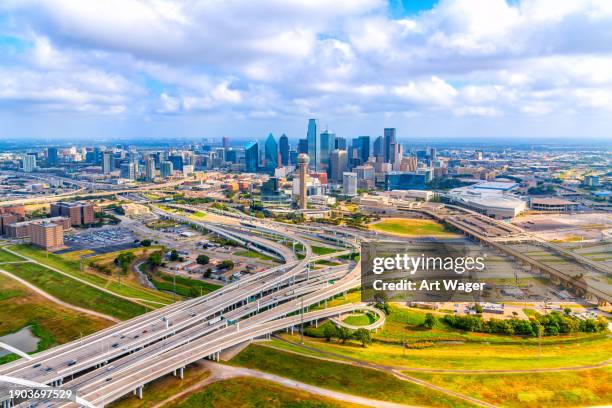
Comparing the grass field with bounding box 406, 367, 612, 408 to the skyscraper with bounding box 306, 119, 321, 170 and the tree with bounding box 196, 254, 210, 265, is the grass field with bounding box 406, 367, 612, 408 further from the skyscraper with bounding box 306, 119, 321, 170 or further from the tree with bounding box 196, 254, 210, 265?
the skyscraper with bounding box 306, 119, 321, 170

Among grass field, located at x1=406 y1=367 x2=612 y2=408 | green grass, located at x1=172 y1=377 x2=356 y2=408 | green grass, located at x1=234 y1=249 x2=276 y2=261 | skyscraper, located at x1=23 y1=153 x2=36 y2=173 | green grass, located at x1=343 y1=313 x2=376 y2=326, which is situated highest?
skyscraper, located at x1=23 y1=153 x2=36 y2=173

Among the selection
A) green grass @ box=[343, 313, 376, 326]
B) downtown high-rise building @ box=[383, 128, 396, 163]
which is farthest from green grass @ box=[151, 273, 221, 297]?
downtown high-rise building @ box=[383, 128, 396, 163]

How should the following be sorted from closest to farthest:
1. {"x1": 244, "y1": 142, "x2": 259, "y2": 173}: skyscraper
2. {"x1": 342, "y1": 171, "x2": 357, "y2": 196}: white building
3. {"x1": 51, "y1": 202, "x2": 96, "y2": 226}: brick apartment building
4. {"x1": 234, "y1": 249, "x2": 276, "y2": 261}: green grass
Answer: {"x1": 234, "y1": 249, "x2": 276, "y2": 261}: green grass → {"x1": 51, "y1": 202, "x2": 96, "y2": 226}: brick apartment building → {"x1": 342, "y1": 171, "x2": 357, "y2": 196}: white building → {"x1": 244, "y1": 142, "x2": 259, "y2": 173}: skyscraper

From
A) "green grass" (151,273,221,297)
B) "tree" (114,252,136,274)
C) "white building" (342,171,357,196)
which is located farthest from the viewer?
"white building" (342,171,357,196)

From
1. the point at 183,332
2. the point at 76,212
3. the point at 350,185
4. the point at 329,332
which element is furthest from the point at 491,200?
the point at 76,212

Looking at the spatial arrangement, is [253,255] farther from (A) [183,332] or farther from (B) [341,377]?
(B) [341,377]

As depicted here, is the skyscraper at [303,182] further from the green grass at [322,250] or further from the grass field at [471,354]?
the grass field at [471,354]

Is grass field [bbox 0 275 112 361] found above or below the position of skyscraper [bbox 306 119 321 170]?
below
